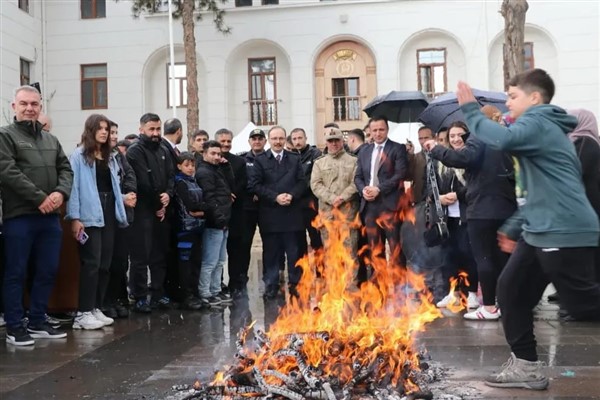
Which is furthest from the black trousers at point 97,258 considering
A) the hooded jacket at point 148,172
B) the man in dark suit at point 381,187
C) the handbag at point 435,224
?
the handbag at point 435,224

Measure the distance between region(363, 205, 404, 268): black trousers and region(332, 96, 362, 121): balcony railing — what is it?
22928mm

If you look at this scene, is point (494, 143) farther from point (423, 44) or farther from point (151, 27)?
point (151, 27)

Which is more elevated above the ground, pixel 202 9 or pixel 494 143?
pixel 202 9

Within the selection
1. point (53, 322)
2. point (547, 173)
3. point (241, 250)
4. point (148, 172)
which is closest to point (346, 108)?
point (241, 250)

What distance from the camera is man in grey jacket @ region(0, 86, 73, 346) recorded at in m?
6.98

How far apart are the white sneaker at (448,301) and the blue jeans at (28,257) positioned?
4.53 metres

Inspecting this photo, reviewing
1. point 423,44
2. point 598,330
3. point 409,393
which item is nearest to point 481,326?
point 598,330

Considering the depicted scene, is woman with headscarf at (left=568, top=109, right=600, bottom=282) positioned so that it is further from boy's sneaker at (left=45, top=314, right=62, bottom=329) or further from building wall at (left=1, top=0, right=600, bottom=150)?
building wall at (left=1, top=0, right=600, bottom=150)

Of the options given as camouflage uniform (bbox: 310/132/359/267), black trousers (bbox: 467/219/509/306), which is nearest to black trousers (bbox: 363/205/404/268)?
camouflage uniform (bbox: 310/132/359/267)

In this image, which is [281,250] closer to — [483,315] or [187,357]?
[483,315]

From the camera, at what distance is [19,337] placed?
7.04 metres

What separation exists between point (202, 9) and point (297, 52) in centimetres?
453

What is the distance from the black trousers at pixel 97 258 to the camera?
7824mm

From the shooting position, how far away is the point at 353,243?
995cm
